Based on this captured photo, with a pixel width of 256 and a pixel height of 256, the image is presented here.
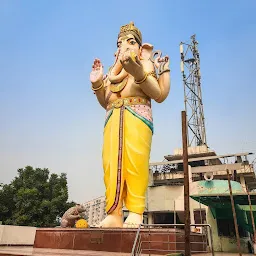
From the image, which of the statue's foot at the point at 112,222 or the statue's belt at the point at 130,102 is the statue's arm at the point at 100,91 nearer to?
the statue's belt at the point at 130,102

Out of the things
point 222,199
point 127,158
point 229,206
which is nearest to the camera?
point 127,158

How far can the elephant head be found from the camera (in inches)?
293

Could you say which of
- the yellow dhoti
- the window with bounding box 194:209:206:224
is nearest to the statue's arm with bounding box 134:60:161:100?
the yellow dhoti

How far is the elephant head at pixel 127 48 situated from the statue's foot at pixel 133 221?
3425 millimetres

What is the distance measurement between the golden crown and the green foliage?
47.4 feet

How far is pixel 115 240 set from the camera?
5574mm

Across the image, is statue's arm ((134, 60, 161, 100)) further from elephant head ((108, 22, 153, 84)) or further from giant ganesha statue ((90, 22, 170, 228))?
elephant head ((108, 22, 153, 84))

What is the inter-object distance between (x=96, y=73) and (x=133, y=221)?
3947 mm

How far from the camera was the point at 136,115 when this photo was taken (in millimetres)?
6930

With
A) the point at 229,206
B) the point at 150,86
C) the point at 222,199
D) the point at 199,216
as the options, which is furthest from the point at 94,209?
the point at 150,86

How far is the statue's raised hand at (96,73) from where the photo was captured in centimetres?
746

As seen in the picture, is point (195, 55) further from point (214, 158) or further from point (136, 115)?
point (136, 115)

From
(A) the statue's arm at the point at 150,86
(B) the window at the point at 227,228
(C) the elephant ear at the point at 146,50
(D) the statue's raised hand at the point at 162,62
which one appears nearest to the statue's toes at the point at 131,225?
(A) the statue's arm at the point at 150,86

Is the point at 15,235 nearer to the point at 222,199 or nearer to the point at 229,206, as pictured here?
the point at 222,199
